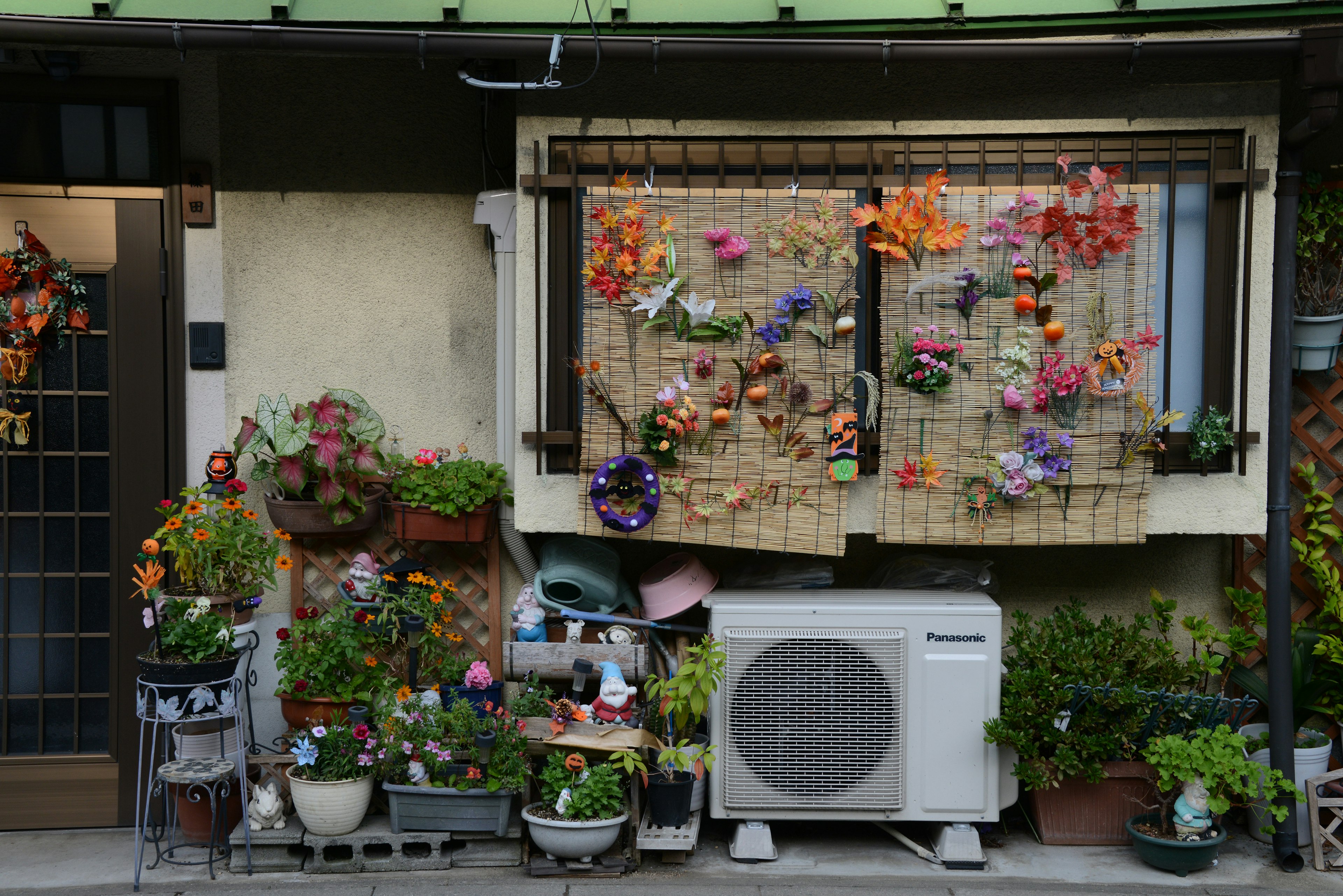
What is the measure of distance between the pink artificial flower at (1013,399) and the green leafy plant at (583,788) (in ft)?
7.61

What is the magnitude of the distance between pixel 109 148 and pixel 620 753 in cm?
379

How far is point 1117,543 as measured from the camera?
446 cm

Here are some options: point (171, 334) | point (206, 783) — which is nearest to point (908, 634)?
point (206, 783)

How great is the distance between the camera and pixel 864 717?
166 inches

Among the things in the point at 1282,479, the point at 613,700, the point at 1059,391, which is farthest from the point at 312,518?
the point at 1282,479

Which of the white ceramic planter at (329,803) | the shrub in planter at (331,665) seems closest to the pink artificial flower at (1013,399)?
the shrub in planter at (331,665)

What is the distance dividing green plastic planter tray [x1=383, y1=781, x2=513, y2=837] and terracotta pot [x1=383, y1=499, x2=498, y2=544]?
109cm

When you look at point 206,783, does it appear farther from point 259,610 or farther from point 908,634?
point 908,634

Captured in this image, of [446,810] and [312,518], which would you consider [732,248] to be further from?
[446,810]

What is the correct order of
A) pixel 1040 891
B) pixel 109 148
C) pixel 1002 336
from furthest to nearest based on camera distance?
pixel 109 148, pixel 1002 336, pixel 1040 891

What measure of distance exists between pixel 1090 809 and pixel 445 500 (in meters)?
3.22

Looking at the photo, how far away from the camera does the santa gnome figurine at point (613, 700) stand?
4258 millimetres

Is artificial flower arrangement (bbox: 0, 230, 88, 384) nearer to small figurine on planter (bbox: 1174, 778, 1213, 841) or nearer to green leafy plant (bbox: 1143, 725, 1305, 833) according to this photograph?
green leafy plant (bbox: 1143, 725, 1305, 833)

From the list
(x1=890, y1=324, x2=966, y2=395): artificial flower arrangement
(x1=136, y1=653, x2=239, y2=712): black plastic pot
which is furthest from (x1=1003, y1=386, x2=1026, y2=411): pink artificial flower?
(x1=136, y1=653, x2=239, y2=712): black plastic pot
